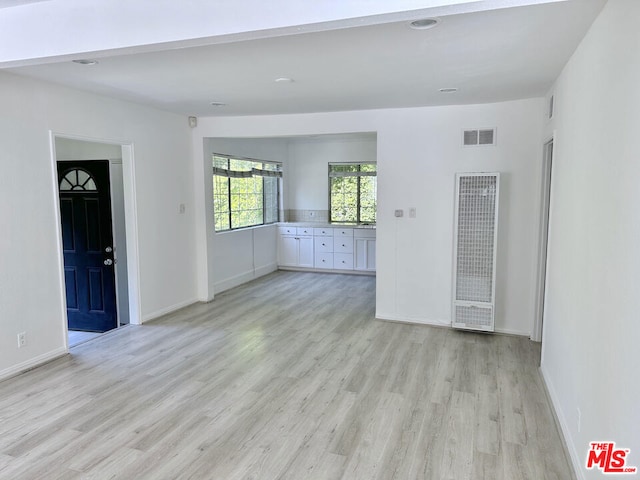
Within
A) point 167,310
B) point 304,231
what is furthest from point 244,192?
point 167,310

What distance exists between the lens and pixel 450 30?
2.48 metres

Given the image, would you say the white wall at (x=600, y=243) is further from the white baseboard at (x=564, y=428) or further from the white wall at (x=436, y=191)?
the white wall at (x=436, y=191)

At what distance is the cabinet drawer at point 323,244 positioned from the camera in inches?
320

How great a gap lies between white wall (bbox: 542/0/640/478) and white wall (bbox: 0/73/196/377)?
13.7 ft

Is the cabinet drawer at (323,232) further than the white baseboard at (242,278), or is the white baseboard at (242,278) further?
the cabinet drawer at (323,232)

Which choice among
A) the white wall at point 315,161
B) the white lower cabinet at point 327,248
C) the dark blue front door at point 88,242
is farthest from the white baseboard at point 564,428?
the white wall at point 315,161

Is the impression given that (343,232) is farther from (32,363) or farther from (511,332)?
(32,363)

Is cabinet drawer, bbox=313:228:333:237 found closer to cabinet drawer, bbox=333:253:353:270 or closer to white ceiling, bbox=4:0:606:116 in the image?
cabinet drawer, bbox=333:253:353:270

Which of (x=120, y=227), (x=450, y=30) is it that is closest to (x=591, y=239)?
(x=450, y=30)

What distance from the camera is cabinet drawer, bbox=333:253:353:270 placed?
26.5 ft

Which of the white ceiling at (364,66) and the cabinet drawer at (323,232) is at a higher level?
the white ceiling at (364,66)

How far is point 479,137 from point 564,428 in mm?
3021

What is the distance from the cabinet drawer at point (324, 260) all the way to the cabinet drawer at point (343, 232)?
415 millimetres

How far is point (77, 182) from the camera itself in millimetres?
5258
